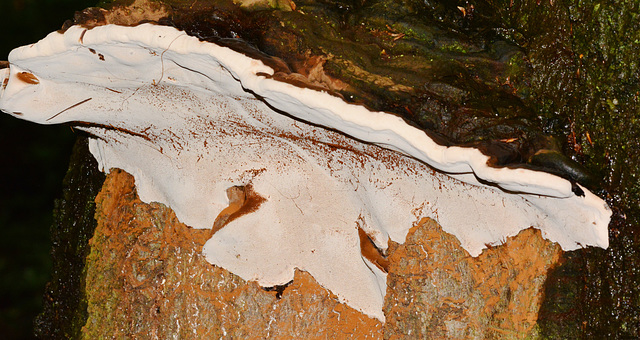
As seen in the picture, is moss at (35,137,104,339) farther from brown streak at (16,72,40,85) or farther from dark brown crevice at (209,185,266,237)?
brown streak at (16,72,40,85)

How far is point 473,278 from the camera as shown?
1.57 m

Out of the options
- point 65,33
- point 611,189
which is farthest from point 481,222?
point 65,33

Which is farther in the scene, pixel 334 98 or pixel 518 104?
pixel 518 104

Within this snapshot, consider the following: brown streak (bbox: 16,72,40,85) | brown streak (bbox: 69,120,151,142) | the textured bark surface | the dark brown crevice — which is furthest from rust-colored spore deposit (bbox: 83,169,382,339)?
brown streak (bbox: 16,72,40,85)

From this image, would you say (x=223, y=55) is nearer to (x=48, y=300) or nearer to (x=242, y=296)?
(x=242, y=296)

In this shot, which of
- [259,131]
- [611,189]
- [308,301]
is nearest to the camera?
[611,189]

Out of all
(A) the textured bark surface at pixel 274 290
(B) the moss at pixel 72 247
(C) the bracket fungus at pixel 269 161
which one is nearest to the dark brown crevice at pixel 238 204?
(C) the bracket fungus at pixel 269 161

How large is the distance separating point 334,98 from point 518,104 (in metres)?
0.55

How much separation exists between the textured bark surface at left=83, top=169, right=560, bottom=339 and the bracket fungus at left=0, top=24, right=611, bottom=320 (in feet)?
0.19

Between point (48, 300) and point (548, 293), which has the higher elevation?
point (548, 293)

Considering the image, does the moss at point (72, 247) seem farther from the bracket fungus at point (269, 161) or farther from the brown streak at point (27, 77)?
the brown streak at point (27, 77)

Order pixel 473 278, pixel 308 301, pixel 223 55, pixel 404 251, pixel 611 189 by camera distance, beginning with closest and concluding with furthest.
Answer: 1. pixel 223 55
2. pixel 611 189
3. pixel 473 278
4. pixel 404 251
5. pixel 308 301

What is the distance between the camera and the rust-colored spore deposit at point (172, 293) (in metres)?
1.87

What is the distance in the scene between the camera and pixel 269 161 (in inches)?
63.7
